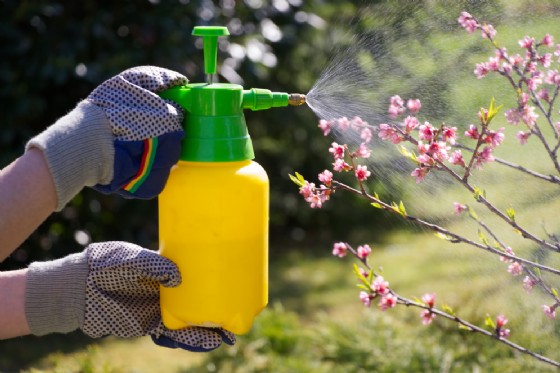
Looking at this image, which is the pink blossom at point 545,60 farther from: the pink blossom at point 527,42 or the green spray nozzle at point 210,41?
the green spray nozzle at point 210,41

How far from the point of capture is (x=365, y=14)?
2.91 m

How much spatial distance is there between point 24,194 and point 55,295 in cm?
43

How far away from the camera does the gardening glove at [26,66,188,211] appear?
1630 millimetres

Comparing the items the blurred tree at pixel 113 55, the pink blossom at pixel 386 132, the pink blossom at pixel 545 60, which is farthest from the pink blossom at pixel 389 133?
the blurred tree at pixel 113 55

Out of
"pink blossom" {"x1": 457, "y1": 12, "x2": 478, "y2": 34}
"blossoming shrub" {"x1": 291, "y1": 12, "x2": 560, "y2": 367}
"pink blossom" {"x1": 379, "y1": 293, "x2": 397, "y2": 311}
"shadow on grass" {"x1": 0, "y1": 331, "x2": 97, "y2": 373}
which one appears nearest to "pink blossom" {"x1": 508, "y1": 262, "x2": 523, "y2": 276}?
"blossoming shrub" {"x1": 291, "y1": 12, "x2": 560, "y2": 367}

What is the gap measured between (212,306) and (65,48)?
2.62m

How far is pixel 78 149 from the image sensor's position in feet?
5.36

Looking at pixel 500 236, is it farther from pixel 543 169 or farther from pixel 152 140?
pixel 152 140

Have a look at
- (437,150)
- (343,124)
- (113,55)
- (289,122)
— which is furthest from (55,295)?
(289,122)

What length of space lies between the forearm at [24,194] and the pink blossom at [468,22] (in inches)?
47.9

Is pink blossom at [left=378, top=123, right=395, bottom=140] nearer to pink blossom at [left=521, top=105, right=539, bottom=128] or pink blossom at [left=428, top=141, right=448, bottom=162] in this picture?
pink blossom at [left=428, top=141, right=448, bottom=162]

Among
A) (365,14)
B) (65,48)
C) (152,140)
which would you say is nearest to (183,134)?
(152,140)

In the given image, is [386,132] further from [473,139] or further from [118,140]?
[118,140]

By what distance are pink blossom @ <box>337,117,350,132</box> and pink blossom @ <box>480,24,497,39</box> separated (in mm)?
430
